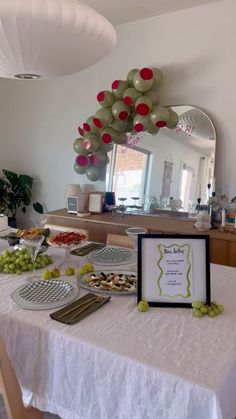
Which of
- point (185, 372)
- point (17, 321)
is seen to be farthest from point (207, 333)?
point (17, 321)

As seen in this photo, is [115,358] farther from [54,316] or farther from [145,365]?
[54,316]

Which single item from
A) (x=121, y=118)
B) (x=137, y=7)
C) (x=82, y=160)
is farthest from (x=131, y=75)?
(x=82, y=160)

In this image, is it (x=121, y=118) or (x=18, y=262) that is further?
(x=121, y=118)

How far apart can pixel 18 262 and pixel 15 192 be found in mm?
2511

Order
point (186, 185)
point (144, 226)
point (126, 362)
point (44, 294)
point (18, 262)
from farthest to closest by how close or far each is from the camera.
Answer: point (186, 185) → point (144, 226) → point (18, 262) → point (44, 294) → point (126, 362)

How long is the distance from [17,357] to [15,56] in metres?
1.13

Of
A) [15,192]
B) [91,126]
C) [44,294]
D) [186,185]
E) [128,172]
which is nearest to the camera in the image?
[44,294]

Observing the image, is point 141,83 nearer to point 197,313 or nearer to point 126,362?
point 197,313

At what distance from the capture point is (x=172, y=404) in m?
0.87

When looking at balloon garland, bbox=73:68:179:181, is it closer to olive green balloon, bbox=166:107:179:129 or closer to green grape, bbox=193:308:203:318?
olive green balloon, bbox=166:107:179:129

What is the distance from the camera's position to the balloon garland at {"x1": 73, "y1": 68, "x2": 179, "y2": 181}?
2775 millimetres

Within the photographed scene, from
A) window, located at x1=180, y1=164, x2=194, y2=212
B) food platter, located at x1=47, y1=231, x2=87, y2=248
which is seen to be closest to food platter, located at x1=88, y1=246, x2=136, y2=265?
food platter, located at x1=47, y1=231, x2=87, y2=248

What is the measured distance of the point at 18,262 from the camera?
5.32 feet

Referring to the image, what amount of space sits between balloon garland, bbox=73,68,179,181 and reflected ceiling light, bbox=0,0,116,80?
1406 millimetres
